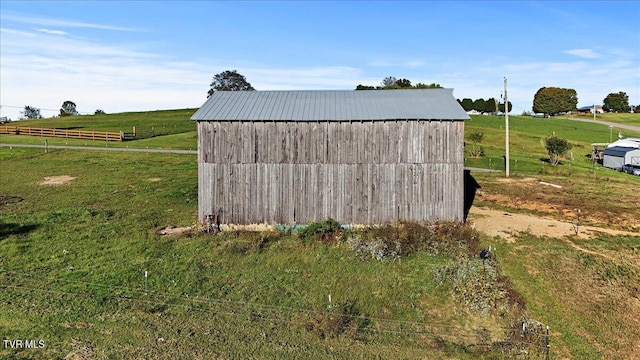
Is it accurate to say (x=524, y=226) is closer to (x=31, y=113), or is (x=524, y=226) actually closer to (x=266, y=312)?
(x=266, y=312)

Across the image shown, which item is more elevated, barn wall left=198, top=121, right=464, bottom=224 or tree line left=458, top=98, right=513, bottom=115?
tree line left=458, top=98, right=513, bottom=115

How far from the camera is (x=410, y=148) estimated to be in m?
26.3

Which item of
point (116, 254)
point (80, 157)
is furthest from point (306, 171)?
point (80, 157)

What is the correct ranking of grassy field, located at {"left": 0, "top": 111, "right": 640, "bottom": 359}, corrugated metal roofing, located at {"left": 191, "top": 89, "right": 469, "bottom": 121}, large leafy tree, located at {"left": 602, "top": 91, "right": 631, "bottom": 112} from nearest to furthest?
grassy field, located at {"left": 0, "top": 111, "right": 640, "bottom": 359}, corrugated metal roofing, located at {"left": 191, "top": 89, "right": 469, "bottom": 121}, large leafy tree, located at {"left": 602, "top": 91, "right": 631, "bottom": 112}

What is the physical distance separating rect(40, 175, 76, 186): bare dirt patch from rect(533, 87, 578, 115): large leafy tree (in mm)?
135506

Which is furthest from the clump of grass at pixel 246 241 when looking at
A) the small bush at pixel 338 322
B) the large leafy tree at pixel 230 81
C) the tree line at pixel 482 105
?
the tree line at pixel 482 105

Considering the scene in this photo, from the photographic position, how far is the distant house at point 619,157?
5006cm

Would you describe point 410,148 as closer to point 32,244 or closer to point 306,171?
point 306,171

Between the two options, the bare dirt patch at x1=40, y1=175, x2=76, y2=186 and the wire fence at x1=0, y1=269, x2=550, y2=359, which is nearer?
the wire fence at x1=0, y1=269, x2=550, y2=359

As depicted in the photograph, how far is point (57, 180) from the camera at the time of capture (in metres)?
37.4

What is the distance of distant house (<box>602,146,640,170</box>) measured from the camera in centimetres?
5006

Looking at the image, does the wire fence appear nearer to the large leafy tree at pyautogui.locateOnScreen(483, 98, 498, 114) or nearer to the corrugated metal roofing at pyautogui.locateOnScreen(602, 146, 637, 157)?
the corrugated metal roofing at pyautogui.locateOnScreen(602, 146, 637, 157)

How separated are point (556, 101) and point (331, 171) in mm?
130713

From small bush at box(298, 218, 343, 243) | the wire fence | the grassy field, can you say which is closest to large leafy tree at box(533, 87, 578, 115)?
the grassy field
